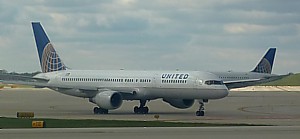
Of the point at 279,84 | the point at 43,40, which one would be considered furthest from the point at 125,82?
the point at 279,84

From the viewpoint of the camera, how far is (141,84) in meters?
45.4

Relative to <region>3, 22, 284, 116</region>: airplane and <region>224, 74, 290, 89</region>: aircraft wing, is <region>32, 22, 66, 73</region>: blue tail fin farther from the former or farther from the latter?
<region>224, 74, 290, 89</region>: aircraft wing

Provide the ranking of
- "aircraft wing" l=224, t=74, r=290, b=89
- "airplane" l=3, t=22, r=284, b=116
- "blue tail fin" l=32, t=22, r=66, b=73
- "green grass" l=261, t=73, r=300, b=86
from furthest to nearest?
"green grass" l=261, t=73, r=300, b=86, "aircraft wing" l=224, t=74, r=290, b=89, "blue tail fin" l=32, t=22, r=66, b=73, "airplane" l=3, t=22, r=284, b=116

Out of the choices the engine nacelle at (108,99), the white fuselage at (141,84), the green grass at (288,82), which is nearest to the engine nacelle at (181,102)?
the white fuselage at (141,84)

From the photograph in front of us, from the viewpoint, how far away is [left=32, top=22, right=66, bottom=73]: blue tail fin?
5128 cm

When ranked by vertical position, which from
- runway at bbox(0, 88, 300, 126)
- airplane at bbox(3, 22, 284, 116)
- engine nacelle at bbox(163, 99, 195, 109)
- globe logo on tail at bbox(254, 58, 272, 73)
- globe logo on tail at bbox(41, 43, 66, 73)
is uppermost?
globe logo on tail at bbox(254, 58, 272, 73)

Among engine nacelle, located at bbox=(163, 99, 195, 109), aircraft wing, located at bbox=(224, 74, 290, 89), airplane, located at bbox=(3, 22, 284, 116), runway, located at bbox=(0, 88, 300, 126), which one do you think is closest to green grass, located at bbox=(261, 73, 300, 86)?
aircraft wing, located at bbox=(224, 74, 290, 89)

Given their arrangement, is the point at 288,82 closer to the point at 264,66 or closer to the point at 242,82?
the point at 264,66

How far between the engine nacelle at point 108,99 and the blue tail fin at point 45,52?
24.9ft

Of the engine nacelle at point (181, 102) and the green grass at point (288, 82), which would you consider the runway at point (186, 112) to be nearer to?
the engine nacelle at point (181, 102)

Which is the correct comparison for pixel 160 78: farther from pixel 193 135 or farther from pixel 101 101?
pixel 193 135

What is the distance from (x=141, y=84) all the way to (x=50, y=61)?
29.9 feet

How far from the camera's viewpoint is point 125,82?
152 feet

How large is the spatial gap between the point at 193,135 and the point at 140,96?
977 inches
